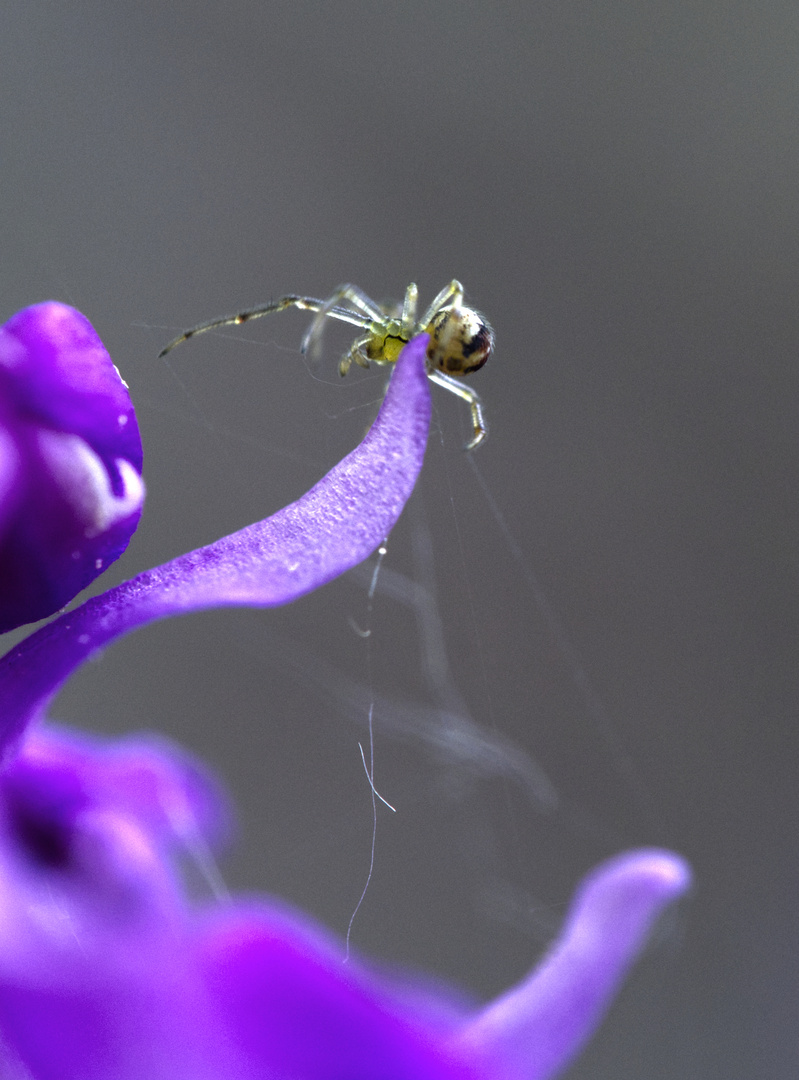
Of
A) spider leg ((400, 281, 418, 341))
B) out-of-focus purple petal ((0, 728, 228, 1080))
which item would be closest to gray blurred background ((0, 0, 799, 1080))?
spider leg ((400, 281, 418, 341))

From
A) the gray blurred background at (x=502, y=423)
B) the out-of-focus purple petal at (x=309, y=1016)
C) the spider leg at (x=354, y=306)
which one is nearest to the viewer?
the out-of-focus purple petal at (x=309, y=1016)

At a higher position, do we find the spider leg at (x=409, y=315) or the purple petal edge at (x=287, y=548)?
the purple petal edge at (x=287, y=548)

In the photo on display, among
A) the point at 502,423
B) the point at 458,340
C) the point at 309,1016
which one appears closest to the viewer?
the point at 309,1016

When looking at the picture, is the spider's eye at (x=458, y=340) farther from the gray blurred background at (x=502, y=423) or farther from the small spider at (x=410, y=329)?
the gray blurred background at (x=502, y=423)

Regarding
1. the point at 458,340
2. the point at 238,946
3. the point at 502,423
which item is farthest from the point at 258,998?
the point at 502,423

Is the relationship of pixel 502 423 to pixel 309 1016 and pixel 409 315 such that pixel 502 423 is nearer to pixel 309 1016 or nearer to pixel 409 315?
pixel 409 315

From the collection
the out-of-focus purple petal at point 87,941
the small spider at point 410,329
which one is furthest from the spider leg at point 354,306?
the out-of-focus purple petal at point 87,941

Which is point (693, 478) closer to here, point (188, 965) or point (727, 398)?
point (727, 398)
